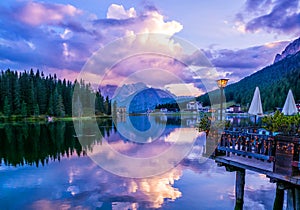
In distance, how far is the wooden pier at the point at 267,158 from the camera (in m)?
7.25

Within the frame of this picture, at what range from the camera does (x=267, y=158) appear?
8266mm

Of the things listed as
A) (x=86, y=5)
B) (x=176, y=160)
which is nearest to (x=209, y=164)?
(x=176, y=160)

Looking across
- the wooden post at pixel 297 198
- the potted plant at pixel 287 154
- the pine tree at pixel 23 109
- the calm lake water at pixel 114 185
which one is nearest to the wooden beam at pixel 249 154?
the potted plant at pixel 287 154

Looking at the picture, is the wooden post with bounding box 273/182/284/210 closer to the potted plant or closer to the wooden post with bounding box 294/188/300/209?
the wooden post with bounding box 294/188/300/209

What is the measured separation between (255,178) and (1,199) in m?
14.4

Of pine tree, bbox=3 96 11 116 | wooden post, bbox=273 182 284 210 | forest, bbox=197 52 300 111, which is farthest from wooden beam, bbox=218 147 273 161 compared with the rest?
pine tree, bbox=3 96 11 116

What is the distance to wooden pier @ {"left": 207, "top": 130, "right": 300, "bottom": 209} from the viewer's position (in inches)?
286

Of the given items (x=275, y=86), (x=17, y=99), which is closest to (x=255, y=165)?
(x=17, y=99)

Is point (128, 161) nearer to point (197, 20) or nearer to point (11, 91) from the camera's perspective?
point (197, 20)

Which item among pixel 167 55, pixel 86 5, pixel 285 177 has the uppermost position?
pixel 86 5

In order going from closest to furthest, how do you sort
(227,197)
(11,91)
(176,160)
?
1. (227,197)
2. (176,160)
3. (11,91)

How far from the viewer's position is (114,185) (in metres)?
15.8

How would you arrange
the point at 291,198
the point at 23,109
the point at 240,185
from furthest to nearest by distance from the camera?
the point at 23,109 < the point at 240,185 < the point at 291,198

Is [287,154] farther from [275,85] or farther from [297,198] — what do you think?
[275,85]
